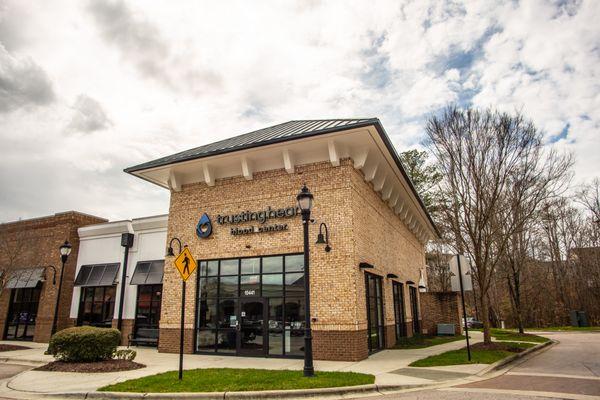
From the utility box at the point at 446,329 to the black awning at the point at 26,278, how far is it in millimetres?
24566

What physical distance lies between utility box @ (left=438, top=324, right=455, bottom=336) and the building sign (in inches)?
635

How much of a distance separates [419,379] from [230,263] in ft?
27.9

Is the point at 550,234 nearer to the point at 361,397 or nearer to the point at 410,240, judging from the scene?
the point at 410,240

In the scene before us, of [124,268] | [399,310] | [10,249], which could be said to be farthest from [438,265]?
[10,249]

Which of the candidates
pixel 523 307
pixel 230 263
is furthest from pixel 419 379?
pixel 523 307

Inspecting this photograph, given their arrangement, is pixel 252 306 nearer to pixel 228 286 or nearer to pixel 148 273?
pixel 228 286

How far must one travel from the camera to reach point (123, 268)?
2153 centimetres

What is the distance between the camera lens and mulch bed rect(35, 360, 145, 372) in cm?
1140

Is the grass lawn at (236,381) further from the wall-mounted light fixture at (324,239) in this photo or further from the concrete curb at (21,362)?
the concrete curb at (21,362)

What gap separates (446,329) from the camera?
25.4 m

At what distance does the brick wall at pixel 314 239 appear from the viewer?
13.2m

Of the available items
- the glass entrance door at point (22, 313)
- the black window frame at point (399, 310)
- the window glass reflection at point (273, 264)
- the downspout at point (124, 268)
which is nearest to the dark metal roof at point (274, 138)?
the window glass reflection at point (273, 264)

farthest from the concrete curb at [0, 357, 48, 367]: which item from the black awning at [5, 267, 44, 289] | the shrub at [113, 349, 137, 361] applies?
the black awning at [5, 267, 44, 289]

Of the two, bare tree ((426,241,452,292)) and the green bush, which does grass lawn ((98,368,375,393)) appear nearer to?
the green bush
